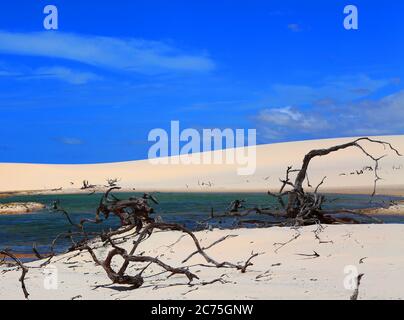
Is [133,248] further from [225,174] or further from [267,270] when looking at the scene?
[225,174]

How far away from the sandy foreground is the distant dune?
891 inches

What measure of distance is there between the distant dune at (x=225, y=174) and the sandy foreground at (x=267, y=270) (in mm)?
22622

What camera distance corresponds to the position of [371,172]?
37.8 m

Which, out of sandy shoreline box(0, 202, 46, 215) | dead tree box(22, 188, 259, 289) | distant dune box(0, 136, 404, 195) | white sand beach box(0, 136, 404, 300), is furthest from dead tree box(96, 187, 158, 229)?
distant dune box(0, 136, 404, 195)

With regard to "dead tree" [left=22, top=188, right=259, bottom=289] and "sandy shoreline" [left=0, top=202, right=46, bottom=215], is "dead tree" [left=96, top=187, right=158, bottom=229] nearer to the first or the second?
"dead tree" [left=22, top=188, right=259, bottom=289]

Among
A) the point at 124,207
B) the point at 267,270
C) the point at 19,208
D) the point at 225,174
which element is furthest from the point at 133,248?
the point at 225,174

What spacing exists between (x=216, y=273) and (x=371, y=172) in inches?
1307

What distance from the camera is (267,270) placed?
6340 mm

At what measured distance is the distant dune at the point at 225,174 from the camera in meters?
36.5

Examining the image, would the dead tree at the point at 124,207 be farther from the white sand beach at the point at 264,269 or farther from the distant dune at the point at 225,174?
the distant dune at the point at 225,174

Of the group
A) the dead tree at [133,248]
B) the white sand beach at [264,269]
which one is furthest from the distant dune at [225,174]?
the dead tree at [133,248]
